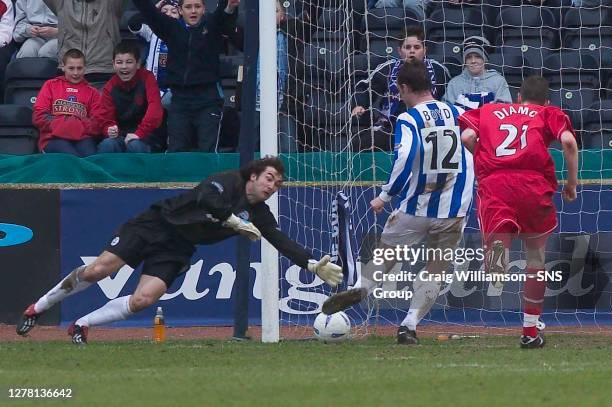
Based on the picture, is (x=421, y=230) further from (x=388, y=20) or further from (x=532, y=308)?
(x=388, y=20)

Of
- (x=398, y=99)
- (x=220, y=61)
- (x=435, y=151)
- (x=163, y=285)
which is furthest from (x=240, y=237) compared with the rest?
(x=220, y=61)

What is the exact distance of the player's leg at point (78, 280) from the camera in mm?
10211

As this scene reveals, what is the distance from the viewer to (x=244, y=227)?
9.44 m

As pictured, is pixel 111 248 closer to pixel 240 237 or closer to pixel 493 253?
pixel 240 237

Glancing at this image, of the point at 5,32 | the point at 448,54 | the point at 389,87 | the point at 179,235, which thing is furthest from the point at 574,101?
the point at 5,32

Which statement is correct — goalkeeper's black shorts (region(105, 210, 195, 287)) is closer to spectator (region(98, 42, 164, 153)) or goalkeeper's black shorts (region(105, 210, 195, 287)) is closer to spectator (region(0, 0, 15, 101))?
spectator (region(98, 42, 164, 153))

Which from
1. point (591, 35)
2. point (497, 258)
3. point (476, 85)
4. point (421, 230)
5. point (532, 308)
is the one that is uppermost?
point (591, 35)

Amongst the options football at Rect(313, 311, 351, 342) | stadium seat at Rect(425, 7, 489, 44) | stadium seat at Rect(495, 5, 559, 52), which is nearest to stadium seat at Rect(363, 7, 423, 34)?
stadium seat at Rect(425, 7, 489, 44)

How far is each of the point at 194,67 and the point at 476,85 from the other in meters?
2.76

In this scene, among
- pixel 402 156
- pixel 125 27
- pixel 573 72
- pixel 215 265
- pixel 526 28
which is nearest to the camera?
pixel 402 156

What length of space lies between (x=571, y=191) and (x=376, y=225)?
289 centimetres

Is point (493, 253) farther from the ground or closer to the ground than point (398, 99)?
closer to the ground

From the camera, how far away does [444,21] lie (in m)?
13.7

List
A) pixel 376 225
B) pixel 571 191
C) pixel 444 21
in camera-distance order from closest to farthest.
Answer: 1. pixel 571 191
2. pixel 376 225
3. pixel 444 21
